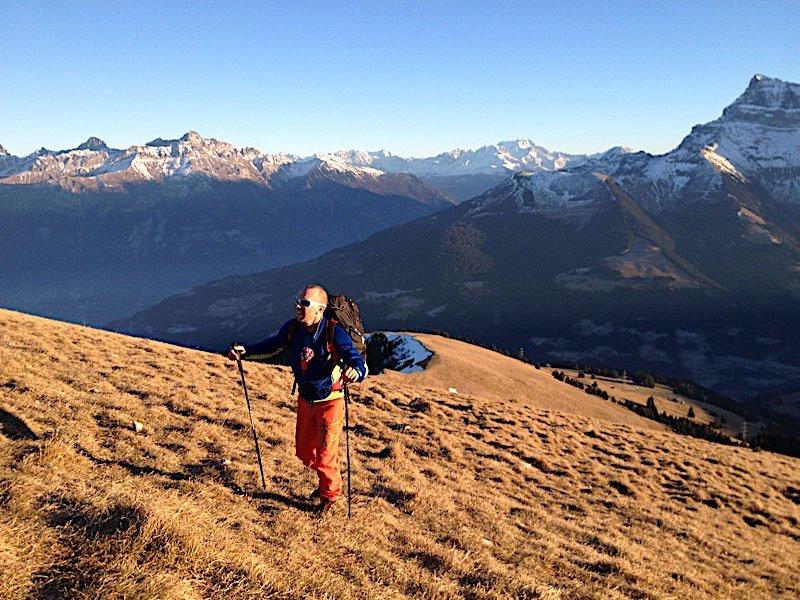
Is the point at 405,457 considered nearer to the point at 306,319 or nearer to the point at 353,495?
the point at 353,495

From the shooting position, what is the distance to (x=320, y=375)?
8000 mm

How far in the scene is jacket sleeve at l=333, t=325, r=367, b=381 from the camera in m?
7.81

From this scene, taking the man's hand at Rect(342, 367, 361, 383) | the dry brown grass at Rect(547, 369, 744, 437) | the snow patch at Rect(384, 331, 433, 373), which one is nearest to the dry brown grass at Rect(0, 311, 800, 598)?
the man's hand at Rect(342, 367, 361, 383)

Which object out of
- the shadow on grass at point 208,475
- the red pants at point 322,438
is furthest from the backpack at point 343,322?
the shadow on grass at point 208,475

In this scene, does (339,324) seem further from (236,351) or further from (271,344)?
(236,351)

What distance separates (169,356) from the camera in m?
21.9

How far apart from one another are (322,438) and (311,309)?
2281mm

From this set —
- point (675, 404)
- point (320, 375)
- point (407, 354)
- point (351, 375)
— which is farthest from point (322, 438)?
point (675, 404)

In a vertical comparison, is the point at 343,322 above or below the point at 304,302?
below

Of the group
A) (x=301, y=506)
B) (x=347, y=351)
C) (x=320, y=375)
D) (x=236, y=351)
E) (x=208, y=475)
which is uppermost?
(x=347, y=351)

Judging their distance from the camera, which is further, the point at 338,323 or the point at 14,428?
the point at 14,428

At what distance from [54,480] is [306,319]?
172 inches

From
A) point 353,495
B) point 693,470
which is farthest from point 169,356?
point 693,470

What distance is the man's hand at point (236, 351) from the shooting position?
8.86 m
